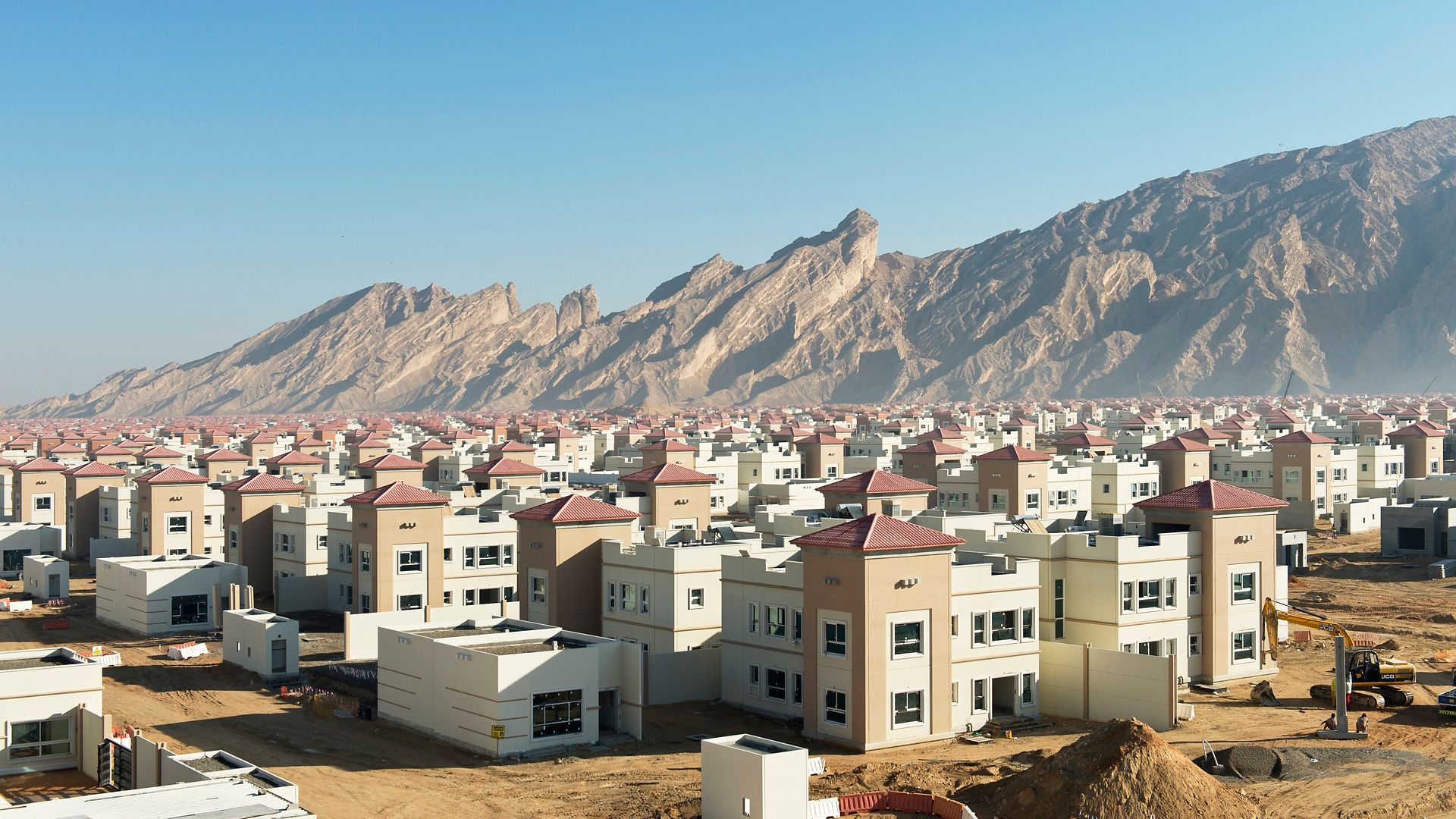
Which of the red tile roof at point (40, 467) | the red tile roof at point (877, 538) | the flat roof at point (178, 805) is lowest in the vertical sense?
the flat roof at point (178, 805)

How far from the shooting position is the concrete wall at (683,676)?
46562 mm

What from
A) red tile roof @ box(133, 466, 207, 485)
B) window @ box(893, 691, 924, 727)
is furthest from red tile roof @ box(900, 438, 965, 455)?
window @ box(893, 691, 924, 727)

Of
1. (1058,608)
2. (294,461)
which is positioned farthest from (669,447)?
(1058,608)

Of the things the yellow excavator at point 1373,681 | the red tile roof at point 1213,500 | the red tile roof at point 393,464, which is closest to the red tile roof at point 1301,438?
Answer: the red tile roof at point 1213,500

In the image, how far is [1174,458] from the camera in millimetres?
94062

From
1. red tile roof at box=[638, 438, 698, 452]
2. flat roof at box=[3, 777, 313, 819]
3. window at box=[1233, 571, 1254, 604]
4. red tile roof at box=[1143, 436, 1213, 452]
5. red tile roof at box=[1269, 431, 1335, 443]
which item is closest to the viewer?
flat roof at box=[3, 777, 313, 819]

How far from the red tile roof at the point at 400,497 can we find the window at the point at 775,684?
22.4 metres

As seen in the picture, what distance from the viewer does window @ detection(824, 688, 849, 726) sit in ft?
130

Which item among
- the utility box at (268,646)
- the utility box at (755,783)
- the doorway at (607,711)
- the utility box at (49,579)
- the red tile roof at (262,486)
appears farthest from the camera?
the utility box at (49,579)

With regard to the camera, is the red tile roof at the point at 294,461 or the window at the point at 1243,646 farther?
the red tile roof at the point at 294,461

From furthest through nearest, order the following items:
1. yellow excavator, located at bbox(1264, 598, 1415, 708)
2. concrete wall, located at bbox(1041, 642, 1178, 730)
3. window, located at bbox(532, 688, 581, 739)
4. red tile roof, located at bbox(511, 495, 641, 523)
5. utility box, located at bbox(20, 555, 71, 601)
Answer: utility box, located at bbox(20, 555, 71, 601) → red tile roof, located at bbox(511, 495, 641, 523) → yellow excavator, located at bbox(1264, 598, 1415, 708) → concrete wall, located at bbox(1041, 642, 1178, 730) → window, located at bbox(532, 688, 581, 739)

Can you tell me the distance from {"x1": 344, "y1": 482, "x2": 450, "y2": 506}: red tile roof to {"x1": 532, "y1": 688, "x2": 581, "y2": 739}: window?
23442 millimetres

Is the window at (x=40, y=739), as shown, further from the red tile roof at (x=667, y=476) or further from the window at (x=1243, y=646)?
the window at (x=1243, y=646)

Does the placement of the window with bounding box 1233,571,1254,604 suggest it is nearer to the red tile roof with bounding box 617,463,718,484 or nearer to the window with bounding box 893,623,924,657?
the window with bounding box 893,623,924,657
